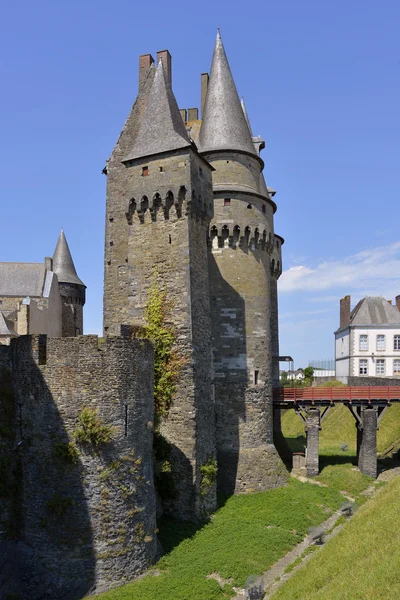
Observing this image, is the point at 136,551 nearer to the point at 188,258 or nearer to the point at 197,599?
the point at 197,599

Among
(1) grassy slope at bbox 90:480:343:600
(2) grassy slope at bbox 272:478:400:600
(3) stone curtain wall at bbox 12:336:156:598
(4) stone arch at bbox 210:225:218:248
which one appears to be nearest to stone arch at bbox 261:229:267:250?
(4) stone arch at bbox 210:225:218:248

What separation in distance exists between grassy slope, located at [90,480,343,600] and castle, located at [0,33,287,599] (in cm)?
82

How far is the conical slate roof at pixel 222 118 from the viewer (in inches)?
1115

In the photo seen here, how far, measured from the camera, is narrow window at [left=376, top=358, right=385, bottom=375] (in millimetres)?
52750

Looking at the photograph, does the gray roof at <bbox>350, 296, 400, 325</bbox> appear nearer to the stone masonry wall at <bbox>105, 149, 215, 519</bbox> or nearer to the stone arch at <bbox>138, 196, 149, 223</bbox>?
the stone masonry wall at <bbox>105, 149, 215, 519</bbox>

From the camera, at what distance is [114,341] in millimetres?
17031

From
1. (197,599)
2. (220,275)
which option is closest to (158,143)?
(220,275)

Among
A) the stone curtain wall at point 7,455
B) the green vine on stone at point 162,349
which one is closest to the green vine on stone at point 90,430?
the stone curtain wall at point 7,455

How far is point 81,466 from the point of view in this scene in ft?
53.1

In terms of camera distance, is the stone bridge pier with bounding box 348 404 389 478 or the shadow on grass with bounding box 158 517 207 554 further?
the stone bridge pier with bounding box 348 404 389 478

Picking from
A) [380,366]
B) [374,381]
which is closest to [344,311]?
[380,366]

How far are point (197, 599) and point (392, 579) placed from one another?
18.4 feet

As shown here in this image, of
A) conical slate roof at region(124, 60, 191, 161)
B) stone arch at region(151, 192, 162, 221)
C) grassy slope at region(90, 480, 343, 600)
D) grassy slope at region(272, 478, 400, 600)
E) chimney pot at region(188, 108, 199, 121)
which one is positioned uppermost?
chimney pot at region(188, 108, 199, 121)

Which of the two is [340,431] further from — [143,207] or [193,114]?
[143,207]
